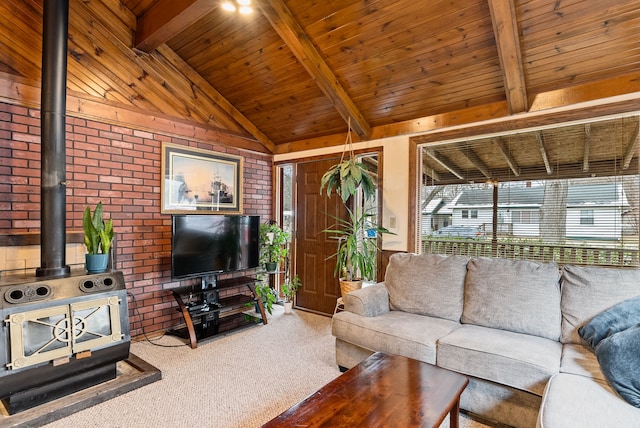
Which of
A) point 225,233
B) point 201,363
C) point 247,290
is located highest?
point 225,233

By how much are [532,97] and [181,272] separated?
12.1ft

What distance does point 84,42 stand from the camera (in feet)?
10.2

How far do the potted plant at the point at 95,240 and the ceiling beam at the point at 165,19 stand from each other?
1.74m

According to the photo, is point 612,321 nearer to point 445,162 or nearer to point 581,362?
point 581,362

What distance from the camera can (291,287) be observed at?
457 centimetres

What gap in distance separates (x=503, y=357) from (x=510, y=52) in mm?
2185

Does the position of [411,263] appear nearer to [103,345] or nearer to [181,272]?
[181,272]

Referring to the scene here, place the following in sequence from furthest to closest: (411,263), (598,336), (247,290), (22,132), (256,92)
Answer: (247,290)
(256,92)
(411,263)
(22,132)
(598,336)

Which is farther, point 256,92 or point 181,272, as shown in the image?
point 256,92

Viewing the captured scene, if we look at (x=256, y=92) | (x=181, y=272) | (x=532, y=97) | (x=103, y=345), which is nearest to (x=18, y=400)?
(x=103, y=345)

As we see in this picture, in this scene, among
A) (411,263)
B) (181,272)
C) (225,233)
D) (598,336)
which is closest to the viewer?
(598,336)

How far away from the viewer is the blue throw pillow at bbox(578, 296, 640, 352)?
193 centimetres

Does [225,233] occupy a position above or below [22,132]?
below

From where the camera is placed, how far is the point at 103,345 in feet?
7.89
